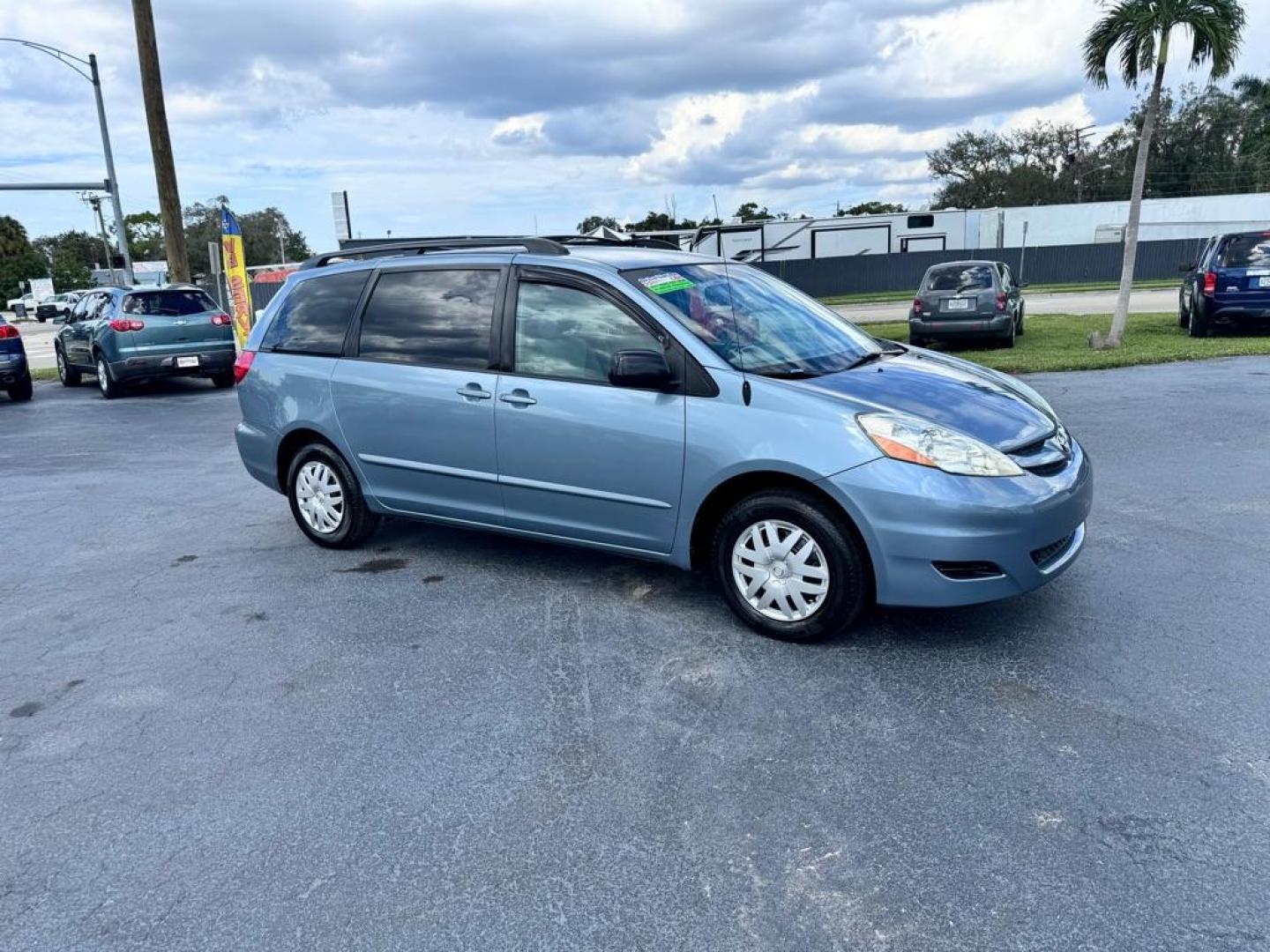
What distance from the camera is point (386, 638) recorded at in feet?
14.7

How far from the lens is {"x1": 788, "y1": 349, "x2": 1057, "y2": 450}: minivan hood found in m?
4.07

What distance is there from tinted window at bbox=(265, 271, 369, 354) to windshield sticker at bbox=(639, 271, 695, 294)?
194 cm

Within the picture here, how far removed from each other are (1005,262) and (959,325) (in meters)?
24.7

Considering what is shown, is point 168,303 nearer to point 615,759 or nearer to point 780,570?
point 780,570

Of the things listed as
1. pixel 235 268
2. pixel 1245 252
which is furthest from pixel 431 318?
pixel 1245 252

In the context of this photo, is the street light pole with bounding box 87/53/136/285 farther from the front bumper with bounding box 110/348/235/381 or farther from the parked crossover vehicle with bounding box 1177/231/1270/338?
the parked crossover vehicle with bounding box 1177/231/1270/338

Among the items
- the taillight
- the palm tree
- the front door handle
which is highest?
the palm tree

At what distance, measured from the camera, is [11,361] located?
14.5 m

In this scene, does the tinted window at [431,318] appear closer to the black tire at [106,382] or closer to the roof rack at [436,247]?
the roof rack at [436,247]

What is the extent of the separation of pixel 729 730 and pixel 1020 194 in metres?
69.6

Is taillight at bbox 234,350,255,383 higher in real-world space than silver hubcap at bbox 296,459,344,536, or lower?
higher

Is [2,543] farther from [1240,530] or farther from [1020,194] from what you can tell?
[1020,194]

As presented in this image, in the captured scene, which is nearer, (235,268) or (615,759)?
(615,759)

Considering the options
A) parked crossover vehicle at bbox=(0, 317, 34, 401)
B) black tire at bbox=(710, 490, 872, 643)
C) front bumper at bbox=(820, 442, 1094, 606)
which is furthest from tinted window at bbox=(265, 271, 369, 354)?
parked crossover vehicle at bbox=(0, 317, 34, 401)
